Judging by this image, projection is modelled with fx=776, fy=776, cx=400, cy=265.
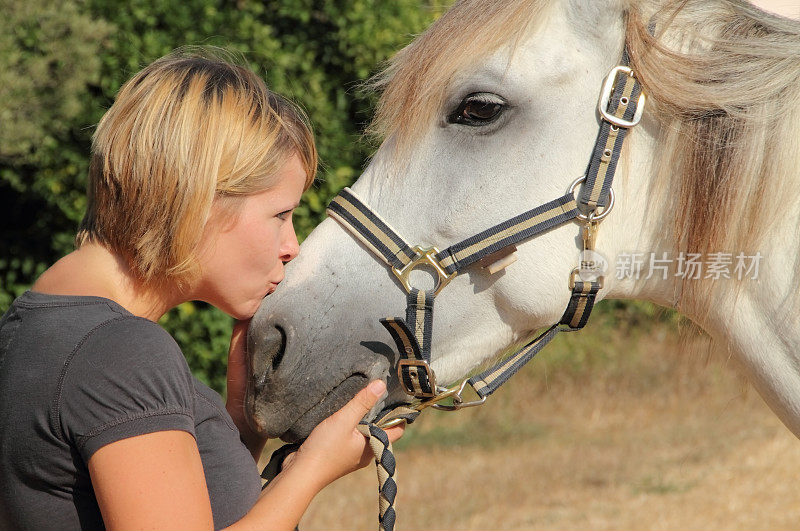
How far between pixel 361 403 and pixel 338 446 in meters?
0.13

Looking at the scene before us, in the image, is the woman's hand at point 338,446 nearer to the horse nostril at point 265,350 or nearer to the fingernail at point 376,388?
the fingernail at point 376,388

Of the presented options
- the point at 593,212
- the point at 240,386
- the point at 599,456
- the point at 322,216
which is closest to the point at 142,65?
the point at 322,216

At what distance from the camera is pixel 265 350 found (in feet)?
5.78

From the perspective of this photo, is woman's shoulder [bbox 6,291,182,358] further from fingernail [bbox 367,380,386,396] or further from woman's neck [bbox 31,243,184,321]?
fingernail [bbox 367,380,386,396]

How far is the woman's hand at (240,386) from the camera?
6.21 ft

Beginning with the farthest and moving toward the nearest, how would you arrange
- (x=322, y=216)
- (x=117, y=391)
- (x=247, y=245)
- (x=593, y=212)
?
(x=322, y=216) → (x=593, y=212) → (x=247, y=245) → (x=117, y=391)

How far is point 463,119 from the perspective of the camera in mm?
1769

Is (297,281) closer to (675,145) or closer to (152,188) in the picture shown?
(152,188)

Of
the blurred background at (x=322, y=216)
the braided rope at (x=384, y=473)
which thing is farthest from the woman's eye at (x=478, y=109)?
the blurred background at (x=322, y=216)

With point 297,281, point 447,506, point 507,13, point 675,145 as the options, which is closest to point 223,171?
point 297,281

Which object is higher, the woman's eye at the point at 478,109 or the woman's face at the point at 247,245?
the woman's eye at the point at 478,109

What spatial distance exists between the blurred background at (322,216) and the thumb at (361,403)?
2.32 m

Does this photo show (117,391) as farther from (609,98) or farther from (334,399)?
(609,98)

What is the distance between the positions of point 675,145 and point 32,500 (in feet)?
4.71
